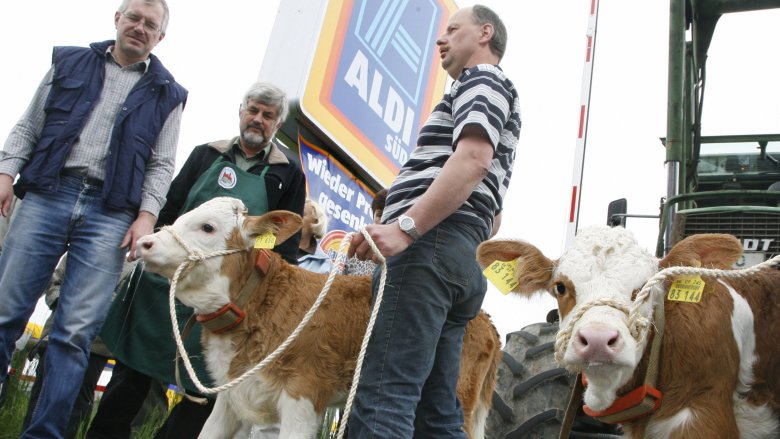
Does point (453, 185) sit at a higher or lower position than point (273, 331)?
higher

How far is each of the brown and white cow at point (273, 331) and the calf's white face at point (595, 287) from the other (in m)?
0.83

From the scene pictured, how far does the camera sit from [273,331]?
3258mm

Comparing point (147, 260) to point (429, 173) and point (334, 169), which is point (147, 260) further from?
point (334, 169)

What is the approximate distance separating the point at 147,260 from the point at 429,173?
1515 mm

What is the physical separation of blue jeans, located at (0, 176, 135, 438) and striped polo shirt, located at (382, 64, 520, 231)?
1555mm

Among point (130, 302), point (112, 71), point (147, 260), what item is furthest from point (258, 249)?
point (112, 71)

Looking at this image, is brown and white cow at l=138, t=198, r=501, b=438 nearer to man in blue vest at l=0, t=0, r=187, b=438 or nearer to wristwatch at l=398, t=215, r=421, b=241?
man in blue vest at l=0, t=0, r=187, b=438

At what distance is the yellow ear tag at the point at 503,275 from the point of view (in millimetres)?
2736

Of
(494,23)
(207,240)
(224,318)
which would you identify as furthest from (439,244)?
(207,240)

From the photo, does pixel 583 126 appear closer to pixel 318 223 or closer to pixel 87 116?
pixel 318 223

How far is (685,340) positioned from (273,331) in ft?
6.22

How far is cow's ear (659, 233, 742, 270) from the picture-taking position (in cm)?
252

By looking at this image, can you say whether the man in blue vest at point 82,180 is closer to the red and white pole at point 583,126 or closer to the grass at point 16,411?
the grass at point 16,411

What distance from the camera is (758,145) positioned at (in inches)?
202
